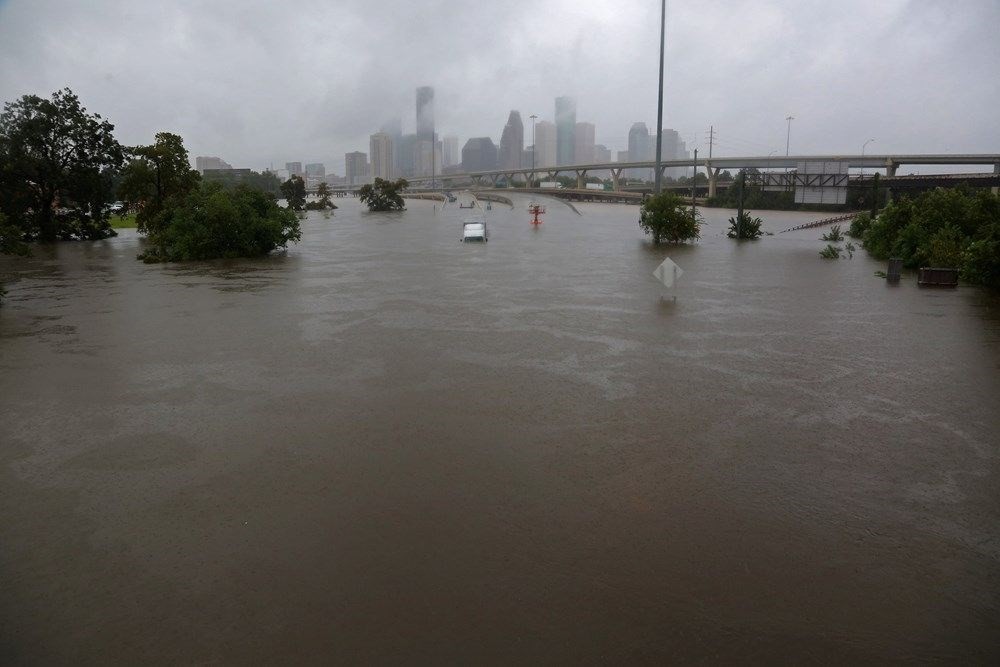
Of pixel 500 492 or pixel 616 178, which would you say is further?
pixel 616 178

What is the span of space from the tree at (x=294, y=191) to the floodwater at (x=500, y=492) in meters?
101

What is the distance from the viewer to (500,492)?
7.14 metres

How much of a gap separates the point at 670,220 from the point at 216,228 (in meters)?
23.8

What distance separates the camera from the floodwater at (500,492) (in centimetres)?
497

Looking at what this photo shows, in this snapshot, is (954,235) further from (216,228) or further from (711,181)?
(711,181)

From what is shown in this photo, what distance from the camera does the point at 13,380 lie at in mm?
11688

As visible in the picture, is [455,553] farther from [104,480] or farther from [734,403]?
[734,403]

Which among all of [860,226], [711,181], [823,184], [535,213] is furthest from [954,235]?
[711,181]

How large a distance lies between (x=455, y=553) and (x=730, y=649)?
224 cm

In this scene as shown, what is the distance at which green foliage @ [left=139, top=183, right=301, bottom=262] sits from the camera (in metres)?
32.6

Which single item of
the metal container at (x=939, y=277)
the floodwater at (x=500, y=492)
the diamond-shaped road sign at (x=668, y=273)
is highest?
the diamond-shaped road sign at (x=668, y=273)

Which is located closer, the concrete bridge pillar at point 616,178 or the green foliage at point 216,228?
the green foliage at point 216,228

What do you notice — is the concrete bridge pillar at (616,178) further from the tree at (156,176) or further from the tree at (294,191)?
the tree at (156,176)

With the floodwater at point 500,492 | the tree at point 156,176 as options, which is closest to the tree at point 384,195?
the tree at point 156,176
